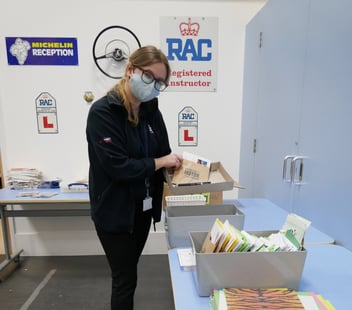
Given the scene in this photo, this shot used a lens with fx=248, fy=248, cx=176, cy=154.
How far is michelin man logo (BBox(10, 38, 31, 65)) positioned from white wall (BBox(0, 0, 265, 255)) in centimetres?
8

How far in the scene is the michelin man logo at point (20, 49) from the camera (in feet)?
7.62

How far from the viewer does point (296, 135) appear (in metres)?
1.47

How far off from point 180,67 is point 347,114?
5.53 feet

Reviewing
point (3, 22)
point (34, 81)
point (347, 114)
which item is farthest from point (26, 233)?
point (347, 114)

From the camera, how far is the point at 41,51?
2342mm

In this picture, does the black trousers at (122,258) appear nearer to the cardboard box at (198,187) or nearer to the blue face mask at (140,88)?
the cardboard box at (198,187)

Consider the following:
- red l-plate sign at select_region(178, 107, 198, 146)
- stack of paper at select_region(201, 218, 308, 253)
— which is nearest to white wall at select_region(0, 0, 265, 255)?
red l-plate sign at select_region(178, 107, 198, 146)

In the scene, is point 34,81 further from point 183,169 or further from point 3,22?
point 183,169

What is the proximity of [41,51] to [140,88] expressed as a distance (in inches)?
68.7

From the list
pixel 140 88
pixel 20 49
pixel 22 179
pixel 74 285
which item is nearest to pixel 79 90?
pixel 20 49

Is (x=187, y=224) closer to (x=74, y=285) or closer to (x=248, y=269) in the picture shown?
(x=248, y=269)

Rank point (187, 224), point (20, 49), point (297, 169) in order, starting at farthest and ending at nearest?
point (20, 49), point (297, 169), point (187, 224)

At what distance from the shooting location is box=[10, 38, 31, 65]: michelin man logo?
7.62 feet

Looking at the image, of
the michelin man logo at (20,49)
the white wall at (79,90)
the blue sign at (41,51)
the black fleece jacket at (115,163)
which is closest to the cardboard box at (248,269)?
the black fleece jacket at (115,163)
